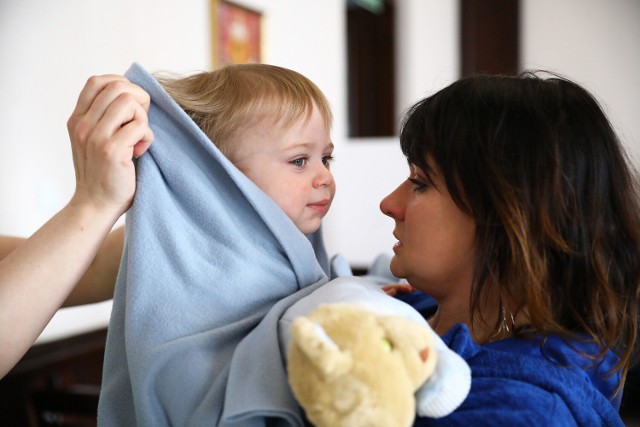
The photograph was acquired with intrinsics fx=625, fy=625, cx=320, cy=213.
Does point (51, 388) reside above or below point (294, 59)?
below

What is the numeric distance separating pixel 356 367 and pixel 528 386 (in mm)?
317

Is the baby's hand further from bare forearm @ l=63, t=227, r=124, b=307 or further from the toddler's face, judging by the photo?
bare forearm @ l=63, t=227, r=124, b=307

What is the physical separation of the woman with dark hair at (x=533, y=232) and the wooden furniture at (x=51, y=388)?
1.22m

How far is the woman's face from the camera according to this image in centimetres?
96

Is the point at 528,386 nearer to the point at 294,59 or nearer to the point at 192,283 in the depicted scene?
the point at 192,283

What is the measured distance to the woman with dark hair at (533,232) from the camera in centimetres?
86

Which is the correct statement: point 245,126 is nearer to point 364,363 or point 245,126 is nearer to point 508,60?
point 364,363

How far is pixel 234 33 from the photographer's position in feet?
9.34

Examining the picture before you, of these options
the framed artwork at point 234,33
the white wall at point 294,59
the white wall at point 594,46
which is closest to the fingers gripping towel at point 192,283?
the white wall at point 294,59

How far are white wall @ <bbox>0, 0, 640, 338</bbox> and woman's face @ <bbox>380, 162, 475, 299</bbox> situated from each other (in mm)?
785

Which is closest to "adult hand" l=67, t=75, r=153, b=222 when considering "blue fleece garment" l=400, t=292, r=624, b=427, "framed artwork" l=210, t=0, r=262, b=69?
"blue fleece garment" l=400, t=292, r=624, b=427

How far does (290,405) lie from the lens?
2.24 feet

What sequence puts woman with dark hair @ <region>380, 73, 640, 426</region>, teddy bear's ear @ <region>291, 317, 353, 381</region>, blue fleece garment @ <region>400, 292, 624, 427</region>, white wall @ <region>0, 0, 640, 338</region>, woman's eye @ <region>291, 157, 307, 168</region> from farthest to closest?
white wall @ <region>0, 0, 640, 338</region>, woman's eye @ <region>291, 157, 307, 168</region>, woman with dark hair @ <region>380, 73, 640, 426</region>, blue fleece garment @ <region>400, 292, 624, 427</region>, teddy bear's ear @ <region>291, 317, 353, 381</region>

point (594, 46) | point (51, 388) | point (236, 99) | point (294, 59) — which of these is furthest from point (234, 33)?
point (594, 46)
